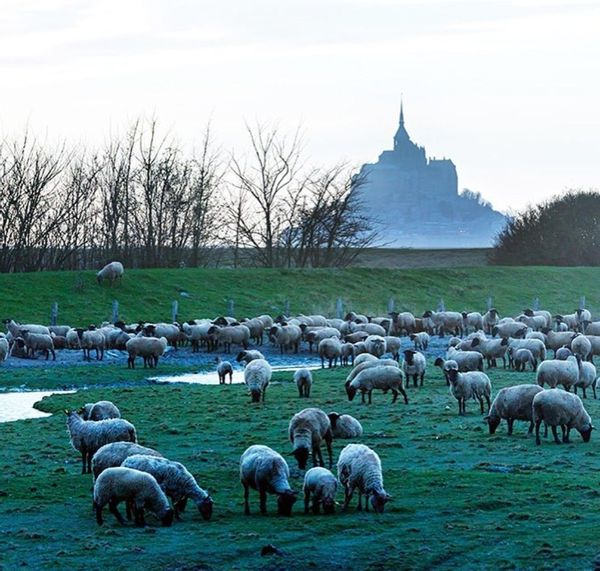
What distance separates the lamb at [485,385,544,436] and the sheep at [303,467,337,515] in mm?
6641

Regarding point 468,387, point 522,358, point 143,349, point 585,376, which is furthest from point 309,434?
point 143,349

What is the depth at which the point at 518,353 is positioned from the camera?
3450cm

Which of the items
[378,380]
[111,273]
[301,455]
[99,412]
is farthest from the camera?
[111,273]

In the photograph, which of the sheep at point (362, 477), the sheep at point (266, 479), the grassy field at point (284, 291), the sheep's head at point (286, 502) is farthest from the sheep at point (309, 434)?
the grassy field at point (284, 291)

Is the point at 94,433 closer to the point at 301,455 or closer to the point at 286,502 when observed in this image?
the point at 301,455

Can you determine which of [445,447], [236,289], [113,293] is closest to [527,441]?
[445,447]

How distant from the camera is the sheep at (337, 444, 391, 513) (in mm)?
15141

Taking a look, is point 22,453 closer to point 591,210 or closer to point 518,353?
point 518,353

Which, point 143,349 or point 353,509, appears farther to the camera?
point 143,349

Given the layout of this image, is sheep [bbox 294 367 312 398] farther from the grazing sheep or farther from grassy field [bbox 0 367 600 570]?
the grazing sheep

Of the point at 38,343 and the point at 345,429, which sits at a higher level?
the point at 38,343

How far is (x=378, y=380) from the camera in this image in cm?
2619

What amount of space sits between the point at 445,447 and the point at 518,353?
48.8ft

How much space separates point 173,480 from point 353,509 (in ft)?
7.32
